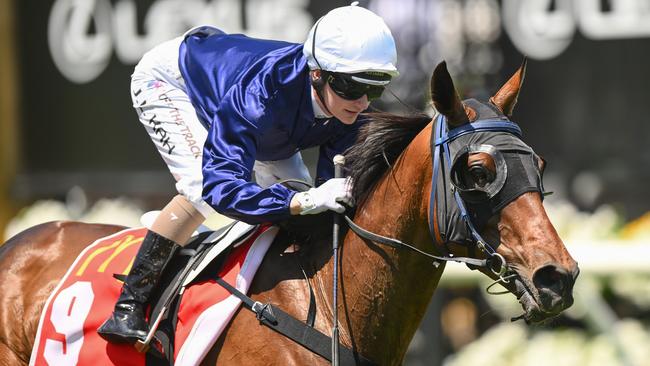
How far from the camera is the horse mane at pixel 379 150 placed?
3359 millimetres

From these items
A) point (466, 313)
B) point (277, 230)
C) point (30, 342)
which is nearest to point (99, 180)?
point (466, 313)

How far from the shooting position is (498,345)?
6395mm

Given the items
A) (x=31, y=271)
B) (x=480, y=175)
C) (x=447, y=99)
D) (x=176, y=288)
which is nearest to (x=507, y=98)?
(x=447, y=99)

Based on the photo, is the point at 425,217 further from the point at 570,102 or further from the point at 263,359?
the point at 570,102

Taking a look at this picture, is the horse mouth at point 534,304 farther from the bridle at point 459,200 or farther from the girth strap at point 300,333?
the girth strap at point 300,333

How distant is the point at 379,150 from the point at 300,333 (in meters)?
0.61

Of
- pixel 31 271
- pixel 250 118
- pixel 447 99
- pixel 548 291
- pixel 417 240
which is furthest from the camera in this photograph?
pixel 31 271

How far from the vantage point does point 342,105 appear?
11.1 feet

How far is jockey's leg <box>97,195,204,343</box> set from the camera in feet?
11.5

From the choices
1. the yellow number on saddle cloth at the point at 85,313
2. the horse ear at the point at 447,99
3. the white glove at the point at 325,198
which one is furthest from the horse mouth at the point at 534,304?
the yellow number on saddle cloth at the point at 85,313

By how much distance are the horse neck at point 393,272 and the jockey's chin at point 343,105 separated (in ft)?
0.72

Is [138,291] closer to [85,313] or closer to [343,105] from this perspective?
[85,313]

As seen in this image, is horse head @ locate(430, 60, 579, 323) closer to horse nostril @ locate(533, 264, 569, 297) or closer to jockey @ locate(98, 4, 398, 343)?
horse nostril @ locate(533, 264, 569, 297)

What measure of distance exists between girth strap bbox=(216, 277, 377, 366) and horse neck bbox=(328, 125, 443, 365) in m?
0.05
